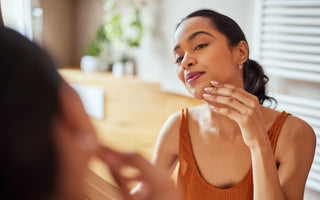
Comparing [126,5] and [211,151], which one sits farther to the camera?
[126,5]

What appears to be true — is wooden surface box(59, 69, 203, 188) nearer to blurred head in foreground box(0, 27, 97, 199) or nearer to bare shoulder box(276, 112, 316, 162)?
bare shoulder box(276, 112, 316, 162)

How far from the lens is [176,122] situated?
100 cm

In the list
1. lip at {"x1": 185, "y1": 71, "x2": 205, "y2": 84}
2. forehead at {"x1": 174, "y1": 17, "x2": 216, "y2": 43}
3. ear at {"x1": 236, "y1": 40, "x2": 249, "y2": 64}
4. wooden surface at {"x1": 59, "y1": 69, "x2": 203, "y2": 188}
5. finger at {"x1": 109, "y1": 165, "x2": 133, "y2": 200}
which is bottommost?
wooden surface at {"x1": 59, "y1": 69, "x2": 203, "y2": 188}

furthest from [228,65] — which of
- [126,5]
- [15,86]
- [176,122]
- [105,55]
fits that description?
[105,55]

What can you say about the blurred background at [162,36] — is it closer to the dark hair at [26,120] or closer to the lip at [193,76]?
the dark hair at [26,120]

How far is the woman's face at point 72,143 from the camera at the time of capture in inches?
8.6

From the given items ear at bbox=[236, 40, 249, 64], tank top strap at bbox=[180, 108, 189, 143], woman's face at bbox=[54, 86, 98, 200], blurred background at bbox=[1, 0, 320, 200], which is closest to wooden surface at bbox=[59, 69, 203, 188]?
blurred background at bbox=[1, 0, 320, 200]

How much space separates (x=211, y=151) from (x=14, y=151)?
Result: 2.55ft

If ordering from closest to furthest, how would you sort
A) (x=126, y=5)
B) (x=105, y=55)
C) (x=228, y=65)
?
(x=228, y=65), (x=126, y=5), (x=105, y=55)

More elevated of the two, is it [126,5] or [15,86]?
[126,5]

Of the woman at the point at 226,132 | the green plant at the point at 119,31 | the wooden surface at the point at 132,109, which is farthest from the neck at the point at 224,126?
the green plant at the point at 119,31

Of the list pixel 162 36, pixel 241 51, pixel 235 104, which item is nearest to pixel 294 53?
pixel 241 51

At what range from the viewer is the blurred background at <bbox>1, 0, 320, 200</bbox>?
1198mm

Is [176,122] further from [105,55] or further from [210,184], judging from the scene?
[105,55]
